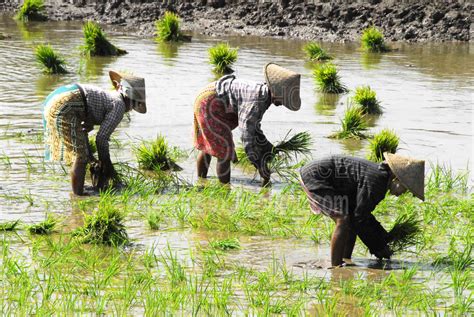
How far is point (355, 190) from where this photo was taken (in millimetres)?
6984

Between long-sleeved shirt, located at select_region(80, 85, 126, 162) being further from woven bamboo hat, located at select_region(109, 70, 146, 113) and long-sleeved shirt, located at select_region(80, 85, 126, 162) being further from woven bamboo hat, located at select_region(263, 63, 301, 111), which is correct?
woven bamboo hat, located at select_region(263, 63, 301, 111)

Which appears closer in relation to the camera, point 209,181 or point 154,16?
point 209,181

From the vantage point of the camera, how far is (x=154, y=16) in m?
20.0

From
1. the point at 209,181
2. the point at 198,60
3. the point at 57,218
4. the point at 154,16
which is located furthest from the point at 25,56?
the point at 57,218

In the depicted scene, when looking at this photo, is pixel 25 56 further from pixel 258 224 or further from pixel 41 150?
pixel 258 224

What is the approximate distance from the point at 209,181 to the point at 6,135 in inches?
96.3

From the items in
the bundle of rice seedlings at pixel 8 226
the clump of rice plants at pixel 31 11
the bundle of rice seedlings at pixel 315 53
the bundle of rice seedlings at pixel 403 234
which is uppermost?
the clump of rice plants at pixel 31 11

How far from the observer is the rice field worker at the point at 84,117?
851cm

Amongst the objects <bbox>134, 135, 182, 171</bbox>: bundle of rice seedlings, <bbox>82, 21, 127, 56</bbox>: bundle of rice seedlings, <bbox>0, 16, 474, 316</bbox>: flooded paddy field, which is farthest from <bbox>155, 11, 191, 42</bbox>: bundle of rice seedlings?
<bbox>134, 135, 182, 171</bbox>: bundle of rice seedlings

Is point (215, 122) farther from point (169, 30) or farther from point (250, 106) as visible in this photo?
point (169, 30)

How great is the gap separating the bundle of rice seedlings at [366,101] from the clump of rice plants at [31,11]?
9.63 meters

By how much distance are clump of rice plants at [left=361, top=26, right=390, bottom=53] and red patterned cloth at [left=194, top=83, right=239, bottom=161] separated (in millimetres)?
8050

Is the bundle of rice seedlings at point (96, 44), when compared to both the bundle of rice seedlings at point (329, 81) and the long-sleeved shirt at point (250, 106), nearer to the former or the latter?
the bundle of rice seedlings at point (329, 81)

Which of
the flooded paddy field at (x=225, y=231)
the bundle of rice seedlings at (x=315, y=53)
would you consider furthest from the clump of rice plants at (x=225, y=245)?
the bundle of rice seedlings at (x=315, y=53)
